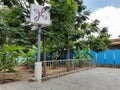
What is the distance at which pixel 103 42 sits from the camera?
16500mm

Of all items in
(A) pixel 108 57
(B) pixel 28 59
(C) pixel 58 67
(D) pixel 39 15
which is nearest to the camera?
(D) pixel 39 15

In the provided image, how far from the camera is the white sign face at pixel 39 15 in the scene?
828 centimetres

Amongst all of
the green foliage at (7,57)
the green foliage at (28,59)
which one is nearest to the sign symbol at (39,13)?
the green foliage at (7,57)

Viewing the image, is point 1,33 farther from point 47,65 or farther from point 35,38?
point 47,65

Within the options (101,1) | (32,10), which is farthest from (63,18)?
(101,1)

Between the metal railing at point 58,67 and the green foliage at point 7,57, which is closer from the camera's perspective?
the green foliage at point 7,57

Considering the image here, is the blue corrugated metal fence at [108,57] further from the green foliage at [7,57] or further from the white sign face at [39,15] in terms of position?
the green foliage at [7,57]

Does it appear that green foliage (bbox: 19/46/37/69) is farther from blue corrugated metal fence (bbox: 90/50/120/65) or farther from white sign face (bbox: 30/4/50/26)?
blue corrugated metal fence (bbox: 90/50/120/65)

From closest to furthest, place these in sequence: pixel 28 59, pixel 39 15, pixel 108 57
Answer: pixel 39 15 → pixel 28 59 → pixel 108 57

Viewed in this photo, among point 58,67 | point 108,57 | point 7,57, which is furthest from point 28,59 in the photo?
point 108,57

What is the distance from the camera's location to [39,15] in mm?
8461

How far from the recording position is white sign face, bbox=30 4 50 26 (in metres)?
8.28

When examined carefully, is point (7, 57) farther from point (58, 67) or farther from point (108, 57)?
point (108, 57)

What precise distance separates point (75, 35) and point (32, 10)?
5.29 m
